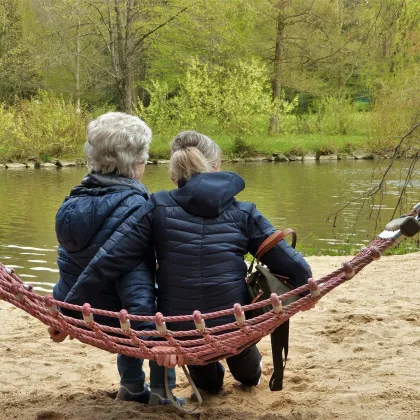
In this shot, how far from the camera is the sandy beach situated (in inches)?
118

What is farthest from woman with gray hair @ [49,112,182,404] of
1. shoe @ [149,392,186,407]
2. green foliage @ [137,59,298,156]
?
green foliage @ [137,59,298,156]

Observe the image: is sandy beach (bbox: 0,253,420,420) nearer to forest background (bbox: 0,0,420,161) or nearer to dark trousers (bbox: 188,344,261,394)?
dark trousers (bbox: 188,344,261,394)

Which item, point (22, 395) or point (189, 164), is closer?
point (189, 164)

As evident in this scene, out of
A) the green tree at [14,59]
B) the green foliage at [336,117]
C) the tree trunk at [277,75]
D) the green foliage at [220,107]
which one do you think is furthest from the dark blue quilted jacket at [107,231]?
the green tree at [14,59]

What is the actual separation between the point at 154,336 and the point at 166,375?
1.21 feet

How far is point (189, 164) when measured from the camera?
2.84 m

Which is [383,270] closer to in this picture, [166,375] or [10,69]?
[166,375]

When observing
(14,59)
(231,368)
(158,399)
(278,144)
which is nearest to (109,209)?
(158,399)

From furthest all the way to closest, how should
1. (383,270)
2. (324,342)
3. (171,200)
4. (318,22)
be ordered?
(318,22) < (383,270) < (324,342) < (171,200)

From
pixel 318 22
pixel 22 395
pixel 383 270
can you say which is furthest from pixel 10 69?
pixel 22 395

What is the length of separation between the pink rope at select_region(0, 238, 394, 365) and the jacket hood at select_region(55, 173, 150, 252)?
282 millimetres

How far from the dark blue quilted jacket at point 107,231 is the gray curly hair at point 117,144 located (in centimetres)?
5

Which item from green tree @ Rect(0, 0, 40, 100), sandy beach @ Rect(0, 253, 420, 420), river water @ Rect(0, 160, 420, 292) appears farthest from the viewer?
green tree @ Rect(0, 0, 40, 100)

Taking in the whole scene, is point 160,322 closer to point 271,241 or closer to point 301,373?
point 271,241
